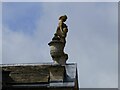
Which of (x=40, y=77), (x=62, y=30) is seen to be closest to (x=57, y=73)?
(x=40, y=77)

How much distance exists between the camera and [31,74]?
21.2 metres

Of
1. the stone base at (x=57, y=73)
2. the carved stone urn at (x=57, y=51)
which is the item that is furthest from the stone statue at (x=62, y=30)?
the stone base at (x=57, y=73)

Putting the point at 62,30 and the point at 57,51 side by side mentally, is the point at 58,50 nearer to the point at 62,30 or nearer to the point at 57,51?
the point at 57,51

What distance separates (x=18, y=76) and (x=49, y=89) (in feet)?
5.58

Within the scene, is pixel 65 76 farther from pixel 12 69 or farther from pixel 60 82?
pixel 12 69

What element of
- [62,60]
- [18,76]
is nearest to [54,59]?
[62,60]

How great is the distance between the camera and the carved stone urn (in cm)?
2166

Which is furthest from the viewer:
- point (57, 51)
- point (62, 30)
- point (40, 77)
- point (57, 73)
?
point (62, 30)

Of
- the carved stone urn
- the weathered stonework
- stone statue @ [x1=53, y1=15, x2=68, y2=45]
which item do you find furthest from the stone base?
stone statue @ [x1=53, y1=15, x2=68, y2=45]

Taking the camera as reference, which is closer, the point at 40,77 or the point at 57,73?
the point at 57,73

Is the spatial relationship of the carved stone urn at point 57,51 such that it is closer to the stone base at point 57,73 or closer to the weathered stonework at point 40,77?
the weathered stonework at point 40,77

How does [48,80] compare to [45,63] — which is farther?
[45,63]

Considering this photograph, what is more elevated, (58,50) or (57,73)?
(58,50)

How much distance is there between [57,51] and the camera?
21828 mm
